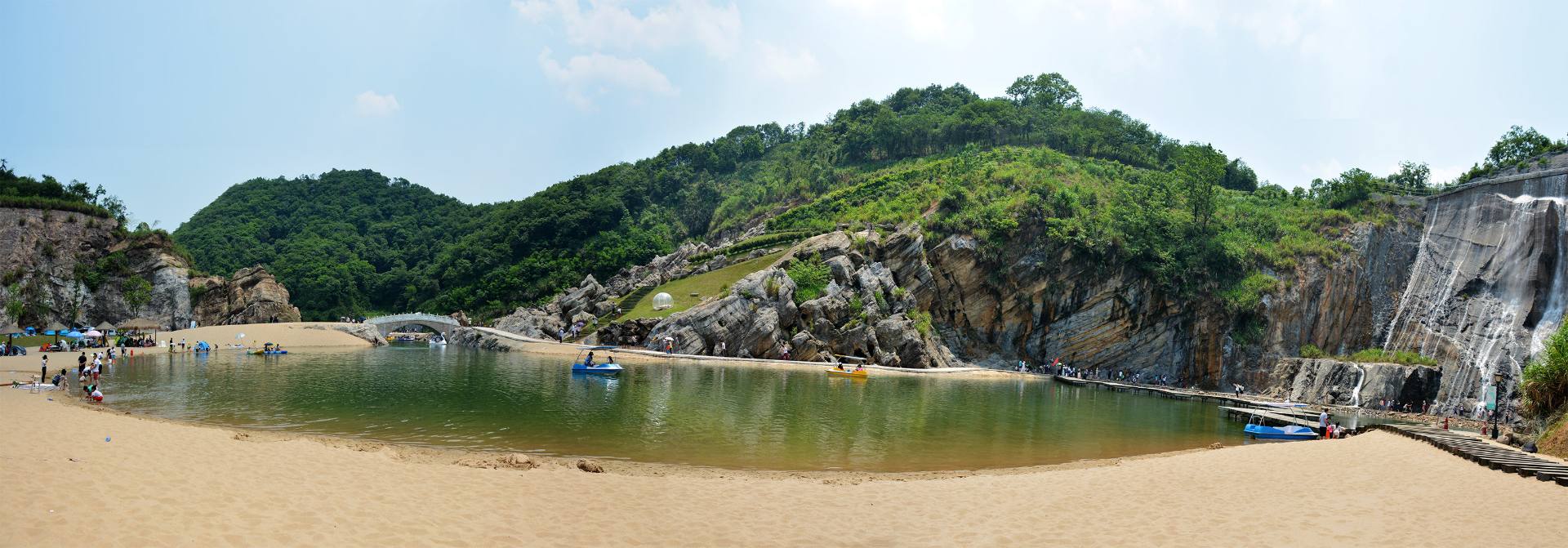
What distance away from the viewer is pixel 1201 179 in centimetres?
6656

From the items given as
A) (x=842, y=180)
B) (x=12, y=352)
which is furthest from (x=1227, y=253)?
(x=12, y=352)

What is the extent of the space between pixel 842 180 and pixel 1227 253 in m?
46.8

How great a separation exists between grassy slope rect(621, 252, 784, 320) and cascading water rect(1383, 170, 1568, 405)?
4917 centimetres

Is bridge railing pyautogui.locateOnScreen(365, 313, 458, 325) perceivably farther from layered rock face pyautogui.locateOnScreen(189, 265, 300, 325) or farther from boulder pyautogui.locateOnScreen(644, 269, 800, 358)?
boulder pyautogui.locateOnScreen(644, 269, 800, 358)

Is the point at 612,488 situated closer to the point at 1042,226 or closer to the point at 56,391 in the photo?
the point at 56,391

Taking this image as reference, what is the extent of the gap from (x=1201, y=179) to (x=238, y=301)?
9276 centimetres

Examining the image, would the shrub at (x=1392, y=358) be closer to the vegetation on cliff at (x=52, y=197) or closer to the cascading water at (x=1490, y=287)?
the cascading water at (x=1490, y=287)

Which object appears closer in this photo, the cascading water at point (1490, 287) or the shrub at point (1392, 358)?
the cascading water at point (1490, 287)

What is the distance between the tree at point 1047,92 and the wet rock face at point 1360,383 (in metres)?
70.1

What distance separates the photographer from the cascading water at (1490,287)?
45094mm

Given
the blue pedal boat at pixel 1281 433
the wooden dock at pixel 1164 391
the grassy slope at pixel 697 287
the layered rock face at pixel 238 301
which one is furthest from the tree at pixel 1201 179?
the layered rock face at pixel 238 301

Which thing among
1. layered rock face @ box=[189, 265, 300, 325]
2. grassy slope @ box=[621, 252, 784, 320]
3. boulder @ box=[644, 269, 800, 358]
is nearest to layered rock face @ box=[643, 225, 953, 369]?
boulder @ box=[644, 269, 800, 358]

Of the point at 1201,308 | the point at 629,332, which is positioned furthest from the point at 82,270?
the point at 1201,308

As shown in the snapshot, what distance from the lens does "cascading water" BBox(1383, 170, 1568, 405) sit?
148 feet
